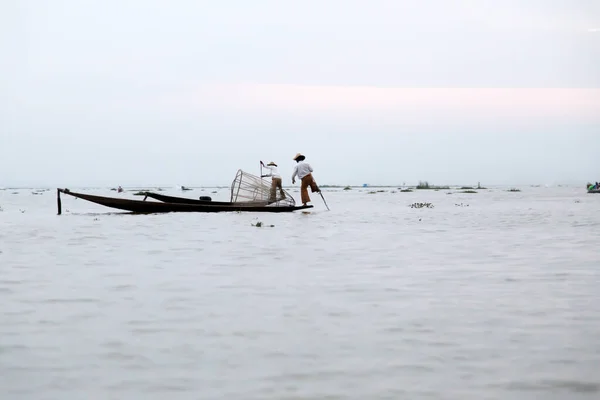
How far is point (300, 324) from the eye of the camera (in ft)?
21.7

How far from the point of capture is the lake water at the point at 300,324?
185 inches

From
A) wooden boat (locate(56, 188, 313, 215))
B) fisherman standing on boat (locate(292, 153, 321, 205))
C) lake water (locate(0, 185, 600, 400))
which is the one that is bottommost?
lake water (locate(0, 185, 600, 400))

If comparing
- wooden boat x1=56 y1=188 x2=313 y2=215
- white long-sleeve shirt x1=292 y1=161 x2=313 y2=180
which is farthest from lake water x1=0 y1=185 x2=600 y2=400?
white long-sleeve shirt x1=292 y1=161 x2=313 y2=180

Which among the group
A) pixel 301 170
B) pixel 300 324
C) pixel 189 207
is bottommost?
pixel 300 324

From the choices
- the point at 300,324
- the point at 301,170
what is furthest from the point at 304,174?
the point at 300,324

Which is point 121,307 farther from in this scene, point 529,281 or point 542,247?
point 542,247

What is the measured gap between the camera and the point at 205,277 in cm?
990

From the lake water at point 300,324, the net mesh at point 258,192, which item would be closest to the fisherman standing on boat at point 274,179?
the net mesh at point 258,192

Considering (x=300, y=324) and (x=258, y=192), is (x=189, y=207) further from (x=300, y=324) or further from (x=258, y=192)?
(x=300, y=324)

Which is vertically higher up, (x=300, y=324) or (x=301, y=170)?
(x=301, y=170)

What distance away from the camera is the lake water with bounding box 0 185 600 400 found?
470cm

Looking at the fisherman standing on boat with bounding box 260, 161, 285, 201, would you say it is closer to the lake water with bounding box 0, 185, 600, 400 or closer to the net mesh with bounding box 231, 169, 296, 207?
the net mesh with bounding box 231, 169, 296, 207

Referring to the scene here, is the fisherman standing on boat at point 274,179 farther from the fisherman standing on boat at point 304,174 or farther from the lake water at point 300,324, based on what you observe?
the lake water at point 300,324

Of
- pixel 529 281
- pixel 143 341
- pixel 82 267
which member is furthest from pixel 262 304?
pixel 82 267
